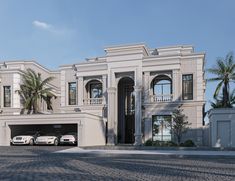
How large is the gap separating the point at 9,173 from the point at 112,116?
22.3 metres

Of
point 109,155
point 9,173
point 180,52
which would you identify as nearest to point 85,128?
point 109,155

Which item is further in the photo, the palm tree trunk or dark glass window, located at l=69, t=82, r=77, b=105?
dark glass window, located at l=69, t=82, r=77, b=105

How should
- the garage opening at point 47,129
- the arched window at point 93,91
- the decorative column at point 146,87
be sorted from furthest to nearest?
1. the arched window at point 93,91
2. the garage opening at point 47,129
3. the decorative column at point 146,87

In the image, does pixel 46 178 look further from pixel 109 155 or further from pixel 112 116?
pixel 112 116

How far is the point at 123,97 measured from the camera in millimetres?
36312

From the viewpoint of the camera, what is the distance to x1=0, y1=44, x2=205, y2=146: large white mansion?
31359 mm

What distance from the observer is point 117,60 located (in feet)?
109

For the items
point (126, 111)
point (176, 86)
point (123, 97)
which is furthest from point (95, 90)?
point (176, 86)

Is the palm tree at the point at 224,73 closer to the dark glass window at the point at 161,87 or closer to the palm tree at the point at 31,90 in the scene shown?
the dark glass window at the point at 161,87

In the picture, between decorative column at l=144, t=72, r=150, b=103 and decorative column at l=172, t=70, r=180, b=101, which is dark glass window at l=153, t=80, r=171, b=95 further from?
decorative column at l=172, t=70, r=180, b=101

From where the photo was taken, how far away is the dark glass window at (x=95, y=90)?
35.8 m

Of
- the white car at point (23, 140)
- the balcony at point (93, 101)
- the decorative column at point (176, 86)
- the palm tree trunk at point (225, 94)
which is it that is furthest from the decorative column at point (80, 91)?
the palm tree trunk at point (225, 94)

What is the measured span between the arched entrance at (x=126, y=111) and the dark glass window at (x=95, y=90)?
6.69ft

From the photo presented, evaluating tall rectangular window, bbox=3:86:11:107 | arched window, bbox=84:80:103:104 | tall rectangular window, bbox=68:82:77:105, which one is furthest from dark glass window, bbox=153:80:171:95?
tall rectangular window, bbox=3:86:11:107
